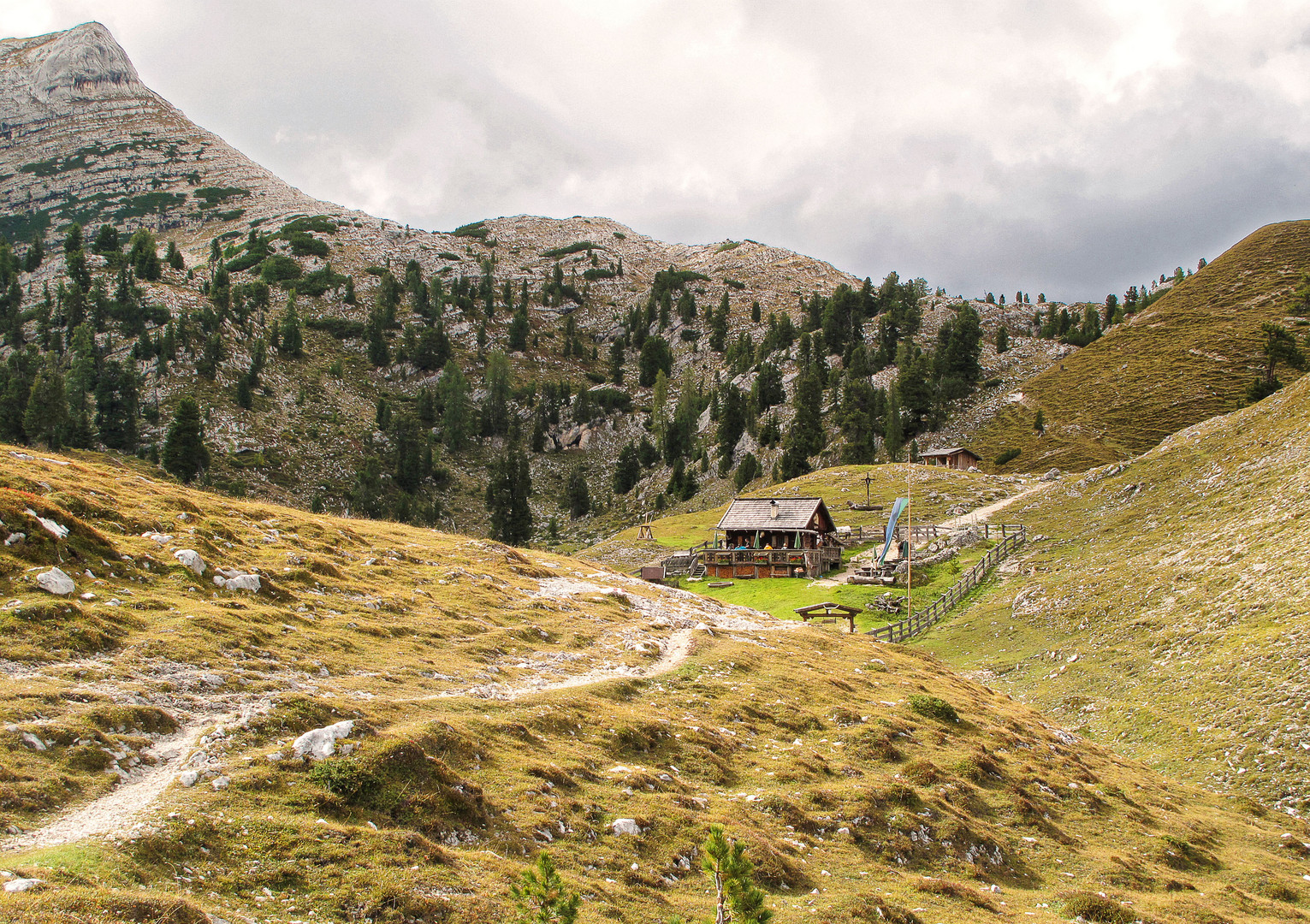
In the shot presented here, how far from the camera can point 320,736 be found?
13.2m

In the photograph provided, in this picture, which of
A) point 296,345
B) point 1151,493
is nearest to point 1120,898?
point 1151,493

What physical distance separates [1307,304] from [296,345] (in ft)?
637

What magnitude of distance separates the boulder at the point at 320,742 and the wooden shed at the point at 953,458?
96.7 meters

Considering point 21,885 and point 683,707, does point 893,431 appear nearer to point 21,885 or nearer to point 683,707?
point 683,707

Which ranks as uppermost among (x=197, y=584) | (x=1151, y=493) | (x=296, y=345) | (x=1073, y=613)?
(x=296, y=345)

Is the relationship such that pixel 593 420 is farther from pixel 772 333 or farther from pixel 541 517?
pixel 772 333

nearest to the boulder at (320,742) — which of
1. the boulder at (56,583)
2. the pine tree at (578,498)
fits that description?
the boulder at (56,583)

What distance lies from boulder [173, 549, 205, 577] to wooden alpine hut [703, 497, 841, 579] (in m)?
46.5

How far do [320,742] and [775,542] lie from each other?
56.3m

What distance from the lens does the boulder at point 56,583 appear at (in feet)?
54.3

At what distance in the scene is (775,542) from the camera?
66.4 meters

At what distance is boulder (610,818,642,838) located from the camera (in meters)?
14.3

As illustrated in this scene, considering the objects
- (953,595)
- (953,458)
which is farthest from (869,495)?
(953,595)

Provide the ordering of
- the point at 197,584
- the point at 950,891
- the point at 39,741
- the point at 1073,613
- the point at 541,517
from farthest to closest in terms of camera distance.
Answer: the point at 541,517 → the point at 1073,613 → the point at 197,584 → the point at 950,891 → the point at 39,741
